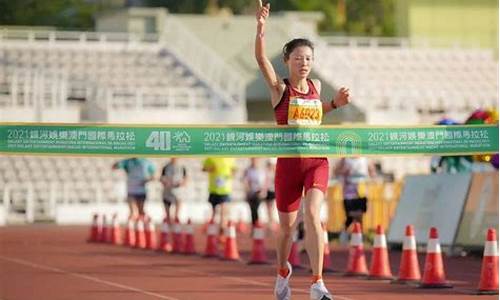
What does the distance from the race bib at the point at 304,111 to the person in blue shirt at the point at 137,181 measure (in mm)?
15374

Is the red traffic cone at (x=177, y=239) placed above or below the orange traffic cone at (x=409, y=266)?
above

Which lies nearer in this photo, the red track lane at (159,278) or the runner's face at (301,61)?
the runner's face at (301,61)

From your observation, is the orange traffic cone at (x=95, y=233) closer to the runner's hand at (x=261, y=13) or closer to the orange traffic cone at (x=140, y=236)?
the orange traffic cone at (x=140, y=236)

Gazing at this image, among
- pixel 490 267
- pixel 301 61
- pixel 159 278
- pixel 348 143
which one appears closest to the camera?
pixel 301 61

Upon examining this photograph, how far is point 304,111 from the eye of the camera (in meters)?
13.5

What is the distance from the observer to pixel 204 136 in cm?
1388

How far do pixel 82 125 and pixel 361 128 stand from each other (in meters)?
2.46

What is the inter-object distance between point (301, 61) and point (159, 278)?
6.06 m

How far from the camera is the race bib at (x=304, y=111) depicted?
1339 cm

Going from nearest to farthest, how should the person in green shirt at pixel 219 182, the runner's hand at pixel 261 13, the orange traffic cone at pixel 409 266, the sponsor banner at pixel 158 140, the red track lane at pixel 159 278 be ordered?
the runner's hand at pixel 261 13 < the sponsor banner at pixel 158 140 < the red track lane at pixel 159 278 < the orange traffic cone at pixel 409 266 < the person in green shirt at pixel 219 182

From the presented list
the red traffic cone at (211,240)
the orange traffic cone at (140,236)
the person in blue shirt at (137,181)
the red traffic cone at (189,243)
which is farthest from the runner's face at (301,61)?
the person in blue shirt at (137,181)

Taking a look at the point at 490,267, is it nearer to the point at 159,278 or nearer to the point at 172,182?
the point at 159,278

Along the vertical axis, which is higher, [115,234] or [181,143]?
[181,143]

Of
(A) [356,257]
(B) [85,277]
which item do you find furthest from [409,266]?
(B) [85,277]
